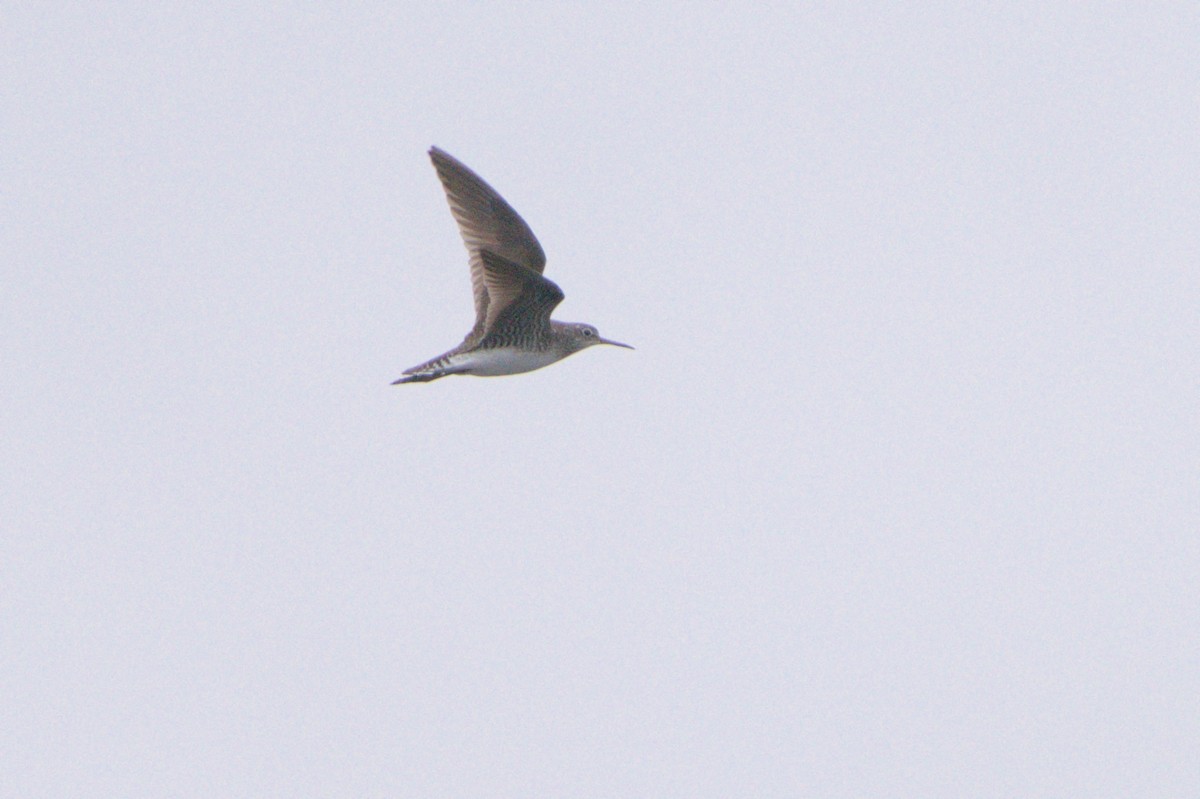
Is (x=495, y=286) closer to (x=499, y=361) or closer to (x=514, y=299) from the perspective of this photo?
(x=514, y=299)

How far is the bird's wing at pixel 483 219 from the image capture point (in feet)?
54.9

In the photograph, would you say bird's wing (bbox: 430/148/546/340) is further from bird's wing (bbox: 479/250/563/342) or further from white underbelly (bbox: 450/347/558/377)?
white underbelly (bbox: 450/347/558/377)

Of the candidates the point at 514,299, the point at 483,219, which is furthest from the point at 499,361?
the point at 483,219

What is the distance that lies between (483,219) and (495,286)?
2.36 feet

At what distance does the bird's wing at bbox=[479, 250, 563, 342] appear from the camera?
1633 cm

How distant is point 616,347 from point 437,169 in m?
3.22

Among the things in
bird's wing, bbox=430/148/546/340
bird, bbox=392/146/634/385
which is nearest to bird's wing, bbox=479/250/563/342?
bird, bbox=392/146/634/385

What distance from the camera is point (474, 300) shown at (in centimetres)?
1783

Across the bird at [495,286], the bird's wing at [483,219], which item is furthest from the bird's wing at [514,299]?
the bird's wing at [483,219]

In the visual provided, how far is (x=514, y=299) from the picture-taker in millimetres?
16703

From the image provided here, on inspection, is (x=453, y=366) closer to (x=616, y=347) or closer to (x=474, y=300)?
(x=474, y=300)

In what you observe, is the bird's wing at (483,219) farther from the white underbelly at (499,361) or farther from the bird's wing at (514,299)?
the white underbelly at (499,361)

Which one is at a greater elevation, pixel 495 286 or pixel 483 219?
pixel 483 219

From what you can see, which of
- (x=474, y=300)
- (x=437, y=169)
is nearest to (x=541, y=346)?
(x=474, y=300)
